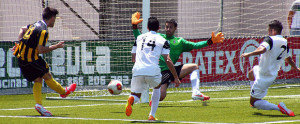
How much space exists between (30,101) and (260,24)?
1065 centimetres

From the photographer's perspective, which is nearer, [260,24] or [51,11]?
[51,11]

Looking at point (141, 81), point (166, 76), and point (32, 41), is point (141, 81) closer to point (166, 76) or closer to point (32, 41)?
point (32, 41)

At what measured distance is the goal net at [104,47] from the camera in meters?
16.2

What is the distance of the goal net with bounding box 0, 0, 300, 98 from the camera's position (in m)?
16.2

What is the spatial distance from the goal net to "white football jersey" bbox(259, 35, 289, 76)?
6250 millimetres

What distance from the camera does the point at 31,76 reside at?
33.6 feet

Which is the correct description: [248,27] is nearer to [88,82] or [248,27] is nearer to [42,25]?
[88,82]

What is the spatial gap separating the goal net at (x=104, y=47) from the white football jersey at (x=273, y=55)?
625 centimetres

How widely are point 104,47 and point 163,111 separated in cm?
625

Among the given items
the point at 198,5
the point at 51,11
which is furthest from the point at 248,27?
the point at 51,11

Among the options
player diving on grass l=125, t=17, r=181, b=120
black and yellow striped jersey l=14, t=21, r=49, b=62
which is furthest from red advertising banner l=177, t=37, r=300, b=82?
player diving on grass l=125, t=17, r=181, b=120

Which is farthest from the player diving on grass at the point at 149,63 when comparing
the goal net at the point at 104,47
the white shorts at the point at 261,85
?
the goal net at the point at 104,47

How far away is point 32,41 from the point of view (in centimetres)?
1014

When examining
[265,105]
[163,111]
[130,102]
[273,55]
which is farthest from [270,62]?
[130,102]
